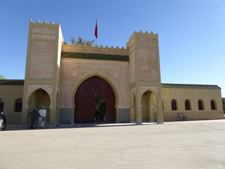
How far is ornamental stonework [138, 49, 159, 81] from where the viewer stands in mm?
10906

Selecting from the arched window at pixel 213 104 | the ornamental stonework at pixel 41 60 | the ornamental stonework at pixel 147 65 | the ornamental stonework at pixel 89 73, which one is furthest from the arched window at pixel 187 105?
the ornamental stonework at pixel 41 60

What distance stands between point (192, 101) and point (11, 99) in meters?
14.3

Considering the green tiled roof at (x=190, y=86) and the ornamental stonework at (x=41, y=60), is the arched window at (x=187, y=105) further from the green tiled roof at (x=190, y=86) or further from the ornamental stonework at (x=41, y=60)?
the ornamental stonework at (x=41, y=60)

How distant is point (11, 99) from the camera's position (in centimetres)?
1078

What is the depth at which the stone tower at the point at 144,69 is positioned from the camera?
10.6 m

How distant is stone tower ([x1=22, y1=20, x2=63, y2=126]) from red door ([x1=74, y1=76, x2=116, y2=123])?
6.78 ft

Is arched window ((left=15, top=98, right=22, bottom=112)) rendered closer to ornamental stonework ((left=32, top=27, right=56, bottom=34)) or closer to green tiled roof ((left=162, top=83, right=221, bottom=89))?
ornamental stonework ((left=32, top=27, right=56, bottom=34))

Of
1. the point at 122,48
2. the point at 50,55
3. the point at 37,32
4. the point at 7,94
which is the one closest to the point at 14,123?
the point at 7,94

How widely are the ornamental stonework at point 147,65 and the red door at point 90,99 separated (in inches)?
108

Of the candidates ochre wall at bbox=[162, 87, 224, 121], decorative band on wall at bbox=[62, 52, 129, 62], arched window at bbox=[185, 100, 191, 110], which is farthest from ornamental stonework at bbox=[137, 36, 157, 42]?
arched window at bbox=[185, 100, 191, 110]

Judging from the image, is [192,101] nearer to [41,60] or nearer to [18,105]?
[41,60]

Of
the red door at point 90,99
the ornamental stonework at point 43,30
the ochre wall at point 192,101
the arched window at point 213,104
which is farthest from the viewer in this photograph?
the arched window at point 213,104

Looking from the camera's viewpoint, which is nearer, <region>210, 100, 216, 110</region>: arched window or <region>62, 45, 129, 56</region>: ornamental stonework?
<region>62, 45, 129, 56</region>: ornamental stonework

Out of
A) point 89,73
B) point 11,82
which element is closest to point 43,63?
point 89,73
